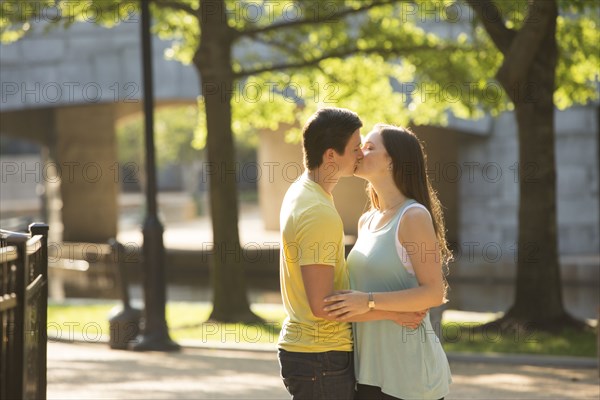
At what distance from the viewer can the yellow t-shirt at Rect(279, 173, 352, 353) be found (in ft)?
13.7

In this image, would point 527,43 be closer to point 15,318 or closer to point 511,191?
point 15,318

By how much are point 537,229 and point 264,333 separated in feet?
11.8

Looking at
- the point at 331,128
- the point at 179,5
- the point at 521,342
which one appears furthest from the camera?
the point at 179,5

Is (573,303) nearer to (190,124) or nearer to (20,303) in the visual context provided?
(20,303)

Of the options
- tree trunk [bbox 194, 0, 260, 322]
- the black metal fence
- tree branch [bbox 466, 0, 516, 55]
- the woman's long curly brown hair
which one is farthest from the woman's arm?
tree trunk [bbox 194, 0, 260, 322]

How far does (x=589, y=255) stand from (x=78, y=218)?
57.7ft

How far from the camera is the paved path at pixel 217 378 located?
8.53 meters

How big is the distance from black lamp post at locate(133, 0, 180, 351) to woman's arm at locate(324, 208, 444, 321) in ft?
26.5

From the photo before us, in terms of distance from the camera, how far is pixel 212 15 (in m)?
14.4

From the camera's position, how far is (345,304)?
4.18 metres

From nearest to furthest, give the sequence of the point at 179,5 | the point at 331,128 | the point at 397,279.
Result: the point at 331,128, the point at 397,279, the point at 179,5

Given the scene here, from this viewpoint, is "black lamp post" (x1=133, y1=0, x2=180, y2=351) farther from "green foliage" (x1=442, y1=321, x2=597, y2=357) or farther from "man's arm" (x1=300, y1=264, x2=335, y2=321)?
"man's arm" (x1=300, y1=264, x2=335, y2=321)

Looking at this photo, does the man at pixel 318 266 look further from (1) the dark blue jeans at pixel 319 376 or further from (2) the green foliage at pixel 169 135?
(2) the green foliage at pixel 169 135

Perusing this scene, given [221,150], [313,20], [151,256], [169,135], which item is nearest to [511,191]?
[313,20]
